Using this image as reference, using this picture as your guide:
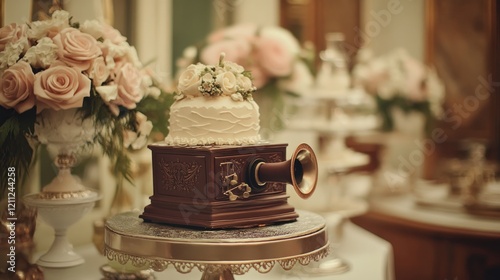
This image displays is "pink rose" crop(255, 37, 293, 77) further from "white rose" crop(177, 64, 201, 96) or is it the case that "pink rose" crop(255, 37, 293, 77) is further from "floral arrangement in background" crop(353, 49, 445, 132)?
"floral arrangement in background" crop(353, 49, 445, 132)

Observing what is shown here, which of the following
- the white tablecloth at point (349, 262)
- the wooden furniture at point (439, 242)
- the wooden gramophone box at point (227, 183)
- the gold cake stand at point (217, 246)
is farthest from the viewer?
the wooden furniture at point (439, 242)

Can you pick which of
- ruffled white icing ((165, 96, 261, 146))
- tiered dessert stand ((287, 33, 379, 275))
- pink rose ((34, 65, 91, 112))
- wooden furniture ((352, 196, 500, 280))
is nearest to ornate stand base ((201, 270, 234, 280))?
ruffled white icing ((165, 96, 261, 146))

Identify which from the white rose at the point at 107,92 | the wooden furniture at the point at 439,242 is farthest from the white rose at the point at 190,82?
the wooden furniture at the point at 439,242

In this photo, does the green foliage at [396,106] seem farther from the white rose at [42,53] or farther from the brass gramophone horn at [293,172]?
the white rose at [42,53]

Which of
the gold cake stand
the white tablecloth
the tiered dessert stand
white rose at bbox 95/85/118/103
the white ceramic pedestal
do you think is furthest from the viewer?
the tiered dessert stand

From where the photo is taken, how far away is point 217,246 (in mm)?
1471

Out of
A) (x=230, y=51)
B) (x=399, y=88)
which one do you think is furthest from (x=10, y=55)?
(x=399, y=88)

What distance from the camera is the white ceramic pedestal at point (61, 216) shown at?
1.96 meters

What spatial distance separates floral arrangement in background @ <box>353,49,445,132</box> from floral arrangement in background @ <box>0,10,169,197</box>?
2.75m

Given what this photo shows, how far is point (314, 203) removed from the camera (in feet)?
9.11

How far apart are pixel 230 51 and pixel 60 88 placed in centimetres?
105

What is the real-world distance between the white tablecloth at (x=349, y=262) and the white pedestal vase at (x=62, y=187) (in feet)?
0.22

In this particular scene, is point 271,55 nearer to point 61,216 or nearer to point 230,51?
point 230,51

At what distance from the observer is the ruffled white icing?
5.39ft
